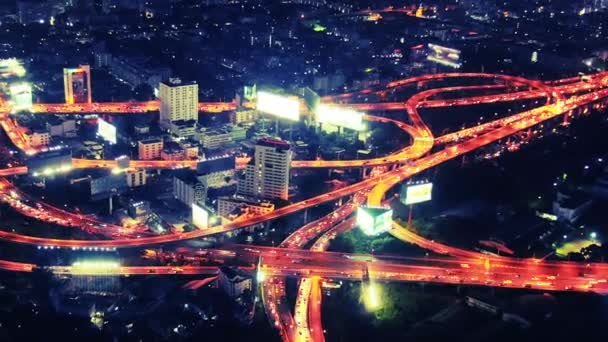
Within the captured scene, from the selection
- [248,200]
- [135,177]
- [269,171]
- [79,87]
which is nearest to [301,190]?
[269,171]

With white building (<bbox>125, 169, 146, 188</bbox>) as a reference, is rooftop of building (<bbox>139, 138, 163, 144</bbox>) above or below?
above

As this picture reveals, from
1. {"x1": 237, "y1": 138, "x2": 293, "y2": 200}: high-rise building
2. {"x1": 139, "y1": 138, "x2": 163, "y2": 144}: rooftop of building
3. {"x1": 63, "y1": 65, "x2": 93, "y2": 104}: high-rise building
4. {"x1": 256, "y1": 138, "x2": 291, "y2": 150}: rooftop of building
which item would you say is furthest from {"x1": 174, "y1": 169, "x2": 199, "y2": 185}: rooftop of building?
{"x1": 63, "y1": 65, "x2": 93, "y2": 104}: high-rise building

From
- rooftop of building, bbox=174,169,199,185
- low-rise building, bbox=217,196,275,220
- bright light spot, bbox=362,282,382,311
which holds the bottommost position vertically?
bright light spot, bbox=362,282,382,311

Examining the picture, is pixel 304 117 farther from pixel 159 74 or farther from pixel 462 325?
pixel 462 325

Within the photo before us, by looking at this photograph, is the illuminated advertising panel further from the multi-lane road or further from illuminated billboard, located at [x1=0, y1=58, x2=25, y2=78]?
the multi-lane road

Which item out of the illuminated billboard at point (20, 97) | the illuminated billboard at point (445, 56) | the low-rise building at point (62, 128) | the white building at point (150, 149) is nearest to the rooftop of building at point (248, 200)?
the white building at point (150, 149)

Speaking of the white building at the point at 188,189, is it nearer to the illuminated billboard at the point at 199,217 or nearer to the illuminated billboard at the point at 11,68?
the illuminated billboard at the point at 199,217

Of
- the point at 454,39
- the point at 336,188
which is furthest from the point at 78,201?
the point at 454,39
